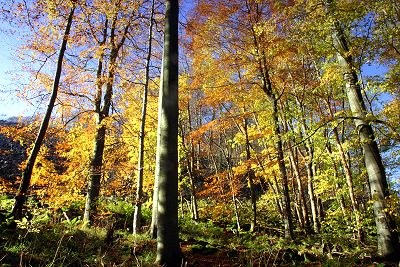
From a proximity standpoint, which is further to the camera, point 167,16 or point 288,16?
point 288,16

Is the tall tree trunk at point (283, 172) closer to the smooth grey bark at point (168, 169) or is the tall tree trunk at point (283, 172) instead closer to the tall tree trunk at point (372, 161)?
the tall tree trunk at point (372, 161)

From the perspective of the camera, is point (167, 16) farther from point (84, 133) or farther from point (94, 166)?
point (84, 133)

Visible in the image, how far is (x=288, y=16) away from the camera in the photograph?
8.08m

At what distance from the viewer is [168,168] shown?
15.9ft

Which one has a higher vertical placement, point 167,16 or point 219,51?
point 219,51

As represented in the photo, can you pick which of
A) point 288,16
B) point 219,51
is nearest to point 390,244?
point 288,16

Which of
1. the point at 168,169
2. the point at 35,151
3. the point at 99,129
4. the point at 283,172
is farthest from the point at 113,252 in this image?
the point at 283,172

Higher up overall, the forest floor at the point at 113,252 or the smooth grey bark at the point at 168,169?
the smooth grey bark at the point at 168,169

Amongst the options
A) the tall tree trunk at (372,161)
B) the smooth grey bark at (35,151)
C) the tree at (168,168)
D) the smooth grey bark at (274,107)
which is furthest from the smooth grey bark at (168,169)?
the smooth grey bark at (274,107)

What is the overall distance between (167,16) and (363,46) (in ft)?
16.2

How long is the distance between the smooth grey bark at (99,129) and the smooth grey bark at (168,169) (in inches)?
205

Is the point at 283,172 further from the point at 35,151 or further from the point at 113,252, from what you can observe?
the point at 35,151

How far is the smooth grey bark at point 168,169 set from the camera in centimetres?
459

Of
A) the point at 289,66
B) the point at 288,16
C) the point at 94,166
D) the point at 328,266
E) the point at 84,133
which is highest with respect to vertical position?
the point at 289,66
